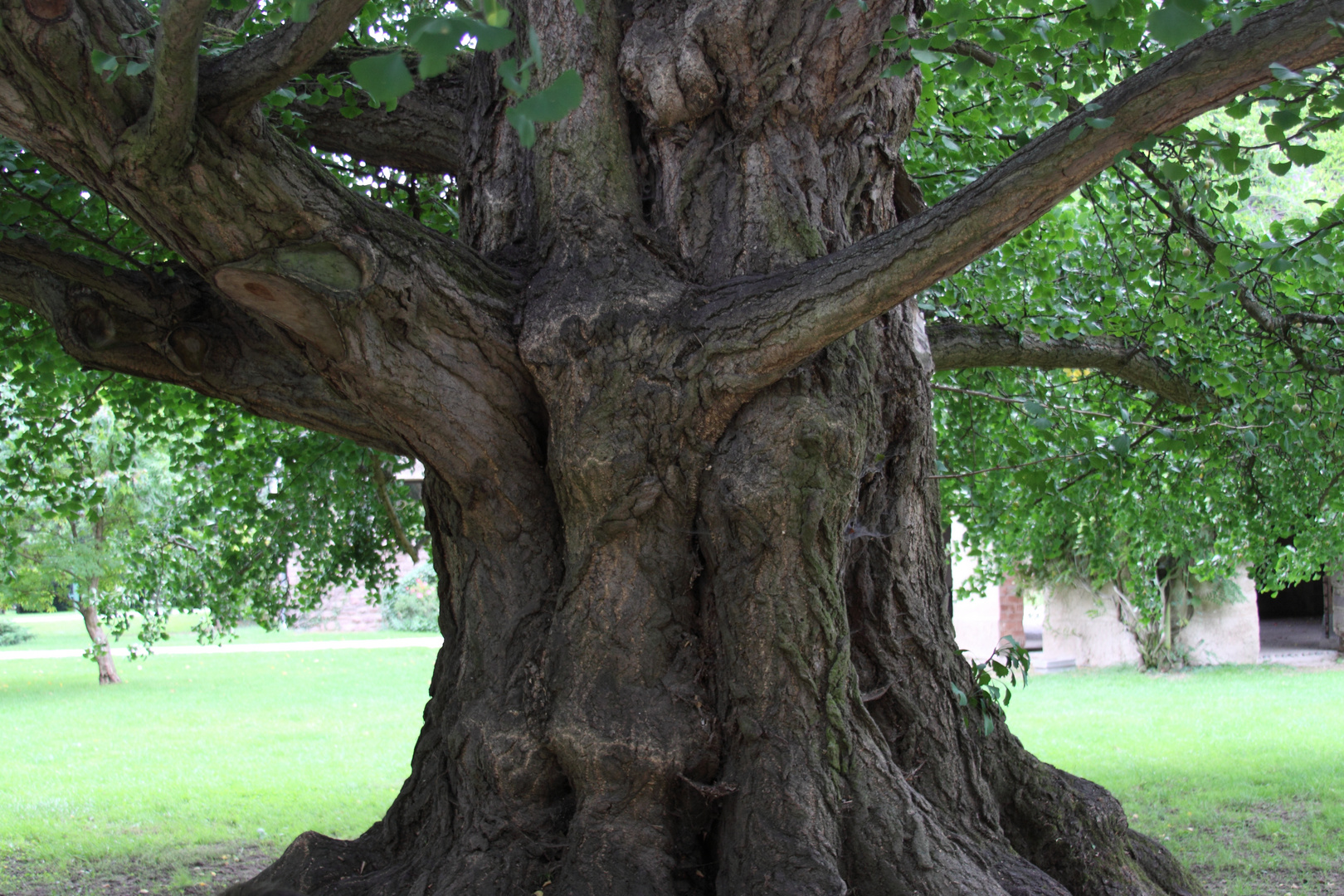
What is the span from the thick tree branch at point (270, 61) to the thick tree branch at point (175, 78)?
0.09 m

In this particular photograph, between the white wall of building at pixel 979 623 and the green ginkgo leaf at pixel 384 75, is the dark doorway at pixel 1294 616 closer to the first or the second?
the white wall of building at pixel 979 623

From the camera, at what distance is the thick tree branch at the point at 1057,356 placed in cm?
566

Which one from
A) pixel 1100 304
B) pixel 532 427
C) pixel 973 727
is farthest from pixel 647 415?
pixel 1100 304

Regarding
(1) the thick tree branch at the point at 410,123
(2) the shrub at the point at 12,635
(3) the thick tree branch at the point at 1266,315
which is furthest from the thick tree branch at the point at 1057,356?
(2) the shrub at the point at 12,635

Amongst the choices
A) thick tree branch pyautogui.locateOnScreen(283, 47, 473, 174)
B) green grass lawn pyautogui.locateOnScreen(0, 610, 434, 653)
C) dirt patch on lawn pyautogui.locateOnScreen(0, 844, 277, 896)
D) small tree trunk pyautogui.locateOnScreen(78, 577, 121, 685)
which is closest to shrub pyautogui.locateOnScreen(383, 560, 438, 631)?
green grass lawn pyautogui.locateOnScreen(0, 610, 434, 653)

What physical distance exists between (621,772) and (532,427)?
1.10m

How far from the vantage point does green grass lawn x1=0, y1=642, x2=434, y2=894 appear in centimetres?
755

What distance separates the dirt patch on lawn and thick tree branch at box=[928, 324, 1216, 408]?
205 inches

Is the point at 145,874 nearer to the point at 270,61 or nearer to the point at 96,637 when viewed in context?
the point at 270,61

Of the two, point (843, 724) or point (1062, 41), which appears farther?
point (1062, 41)

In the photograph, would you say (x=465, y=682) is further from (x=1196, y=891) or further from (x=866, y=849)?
(x=1196, y=891)

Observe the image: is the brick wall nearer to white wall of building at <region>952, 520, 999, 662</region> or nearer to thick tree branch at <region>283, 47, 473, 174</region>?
white wall of building at <region>952, 520, 999, 662</region>

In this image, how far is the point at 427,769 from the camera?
3480 mm

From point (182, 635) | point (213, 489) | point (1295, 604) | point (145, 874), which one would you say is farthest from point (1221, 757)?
point (182, 635)
